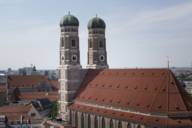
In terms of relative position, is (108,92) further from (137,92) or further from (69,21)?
(69,21)

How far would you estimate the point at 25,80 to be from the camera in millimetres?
150500

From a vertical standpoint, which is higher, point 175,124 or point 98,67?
point 98,67

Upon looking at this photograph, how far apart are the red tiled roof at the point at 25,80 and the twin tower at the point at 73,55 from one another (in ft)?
179

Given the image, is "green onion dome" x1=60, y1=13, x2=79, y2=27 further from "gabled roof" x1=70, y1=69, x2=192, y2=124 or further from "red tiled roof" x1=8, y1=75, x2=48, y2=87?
"red tiled roof" x1=8, y1=75, x2=48, y2=87

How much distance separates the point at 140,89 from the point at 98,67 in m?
24.0

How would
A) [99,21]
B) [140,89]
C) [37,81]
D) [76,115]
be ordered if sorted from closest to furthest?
[140,89] < [76,115] < [99,21] < [37,81]

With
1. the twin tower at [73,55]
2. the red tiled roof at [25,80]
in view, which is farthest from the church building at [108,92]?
the red tiled roof at [25,80]

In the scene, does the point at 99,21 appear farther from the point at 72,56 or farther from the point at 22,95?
the point at 22,95

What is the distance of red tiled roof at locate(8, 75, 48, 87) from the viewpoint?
14780cm

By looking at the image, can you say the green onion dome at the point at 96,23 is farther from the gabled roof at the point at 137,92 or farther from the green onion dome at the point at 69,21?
the gabled roof at the point at 137,92

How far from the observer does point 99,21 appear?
94562 millimetres

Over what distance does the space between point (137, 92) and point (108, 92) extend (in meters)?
9.65

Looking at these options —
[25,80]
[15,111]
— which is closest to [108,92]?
[15,111]

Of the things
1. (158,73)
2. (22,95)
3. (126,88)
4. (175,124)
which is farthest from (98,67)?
(22,95)
